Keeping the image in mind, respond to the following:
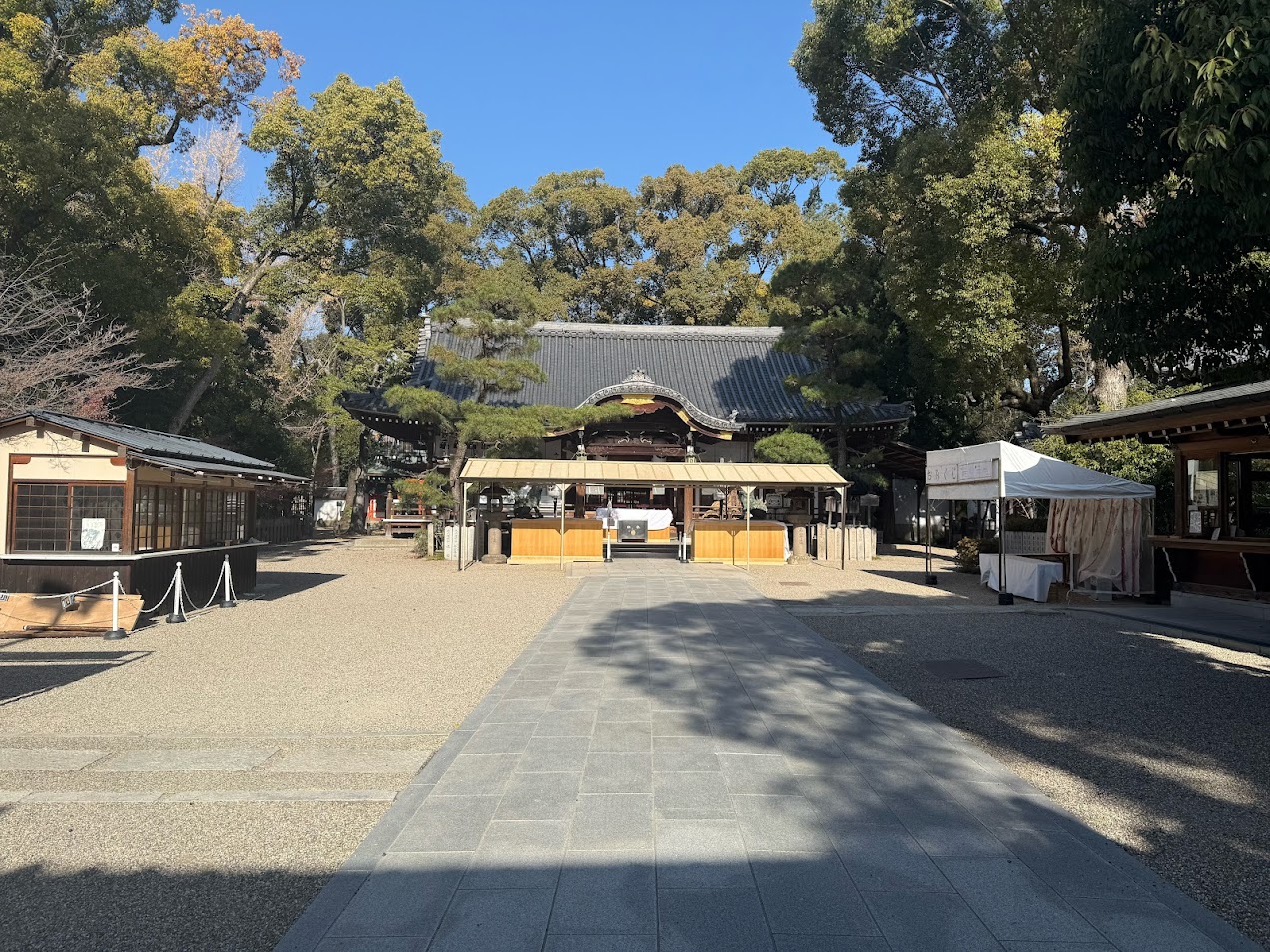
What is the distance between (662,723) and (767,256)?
34.3m

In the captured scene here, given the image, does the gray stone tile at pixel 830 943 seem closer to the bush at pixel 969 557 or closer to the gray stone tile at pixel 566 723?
the gray stone tile at pixel 566 723

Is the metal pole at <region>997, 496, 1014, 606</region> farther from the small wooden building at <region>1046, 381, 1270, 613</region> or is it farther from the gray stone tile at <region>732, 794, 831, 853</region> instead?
the gray stone tile at <region>732, 794, 831, 853</region>

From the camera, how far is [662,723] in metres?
5.55

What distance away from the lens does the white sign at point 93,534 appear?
10.2 meters

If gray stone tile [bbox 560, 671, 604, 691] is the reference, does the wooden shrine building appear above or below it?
above

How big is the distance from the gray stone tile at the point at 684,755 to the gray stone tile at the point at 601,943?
177 cm

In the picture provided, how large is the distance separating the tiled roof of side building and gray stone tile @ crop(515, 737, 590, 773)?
764 centimetres

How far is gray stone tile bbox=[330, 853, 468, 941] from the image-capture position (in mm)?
2908

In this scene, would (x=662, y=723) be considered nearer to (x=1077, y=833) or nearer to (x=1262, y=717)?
(x=1077, y=833)

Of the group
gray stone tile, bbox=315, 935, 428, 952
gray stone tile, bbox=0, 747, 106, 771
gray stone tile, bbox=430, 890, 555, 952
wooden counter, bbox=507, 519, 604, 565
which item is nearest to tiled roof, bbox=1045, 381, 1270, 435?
gray stone tile, bbox=430, 890, 555, 952

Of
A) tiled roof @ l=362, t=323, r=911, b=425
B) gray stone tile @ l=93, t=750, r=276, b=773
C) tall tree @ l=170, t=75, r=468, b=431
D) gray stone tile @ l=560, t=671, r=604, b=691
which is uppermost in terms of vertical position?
tall tree @ l=170, t=75, r=468, b=431

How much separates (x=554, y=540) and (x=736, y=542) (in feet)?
14.0

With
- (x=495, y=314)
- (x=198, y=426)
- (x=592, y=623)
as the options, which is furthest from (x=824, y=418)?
(x=198, y=426)

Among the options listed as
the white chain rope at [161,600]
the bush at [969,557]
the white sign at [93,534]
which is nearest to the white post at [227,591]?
the white chain rope at [161,600]
